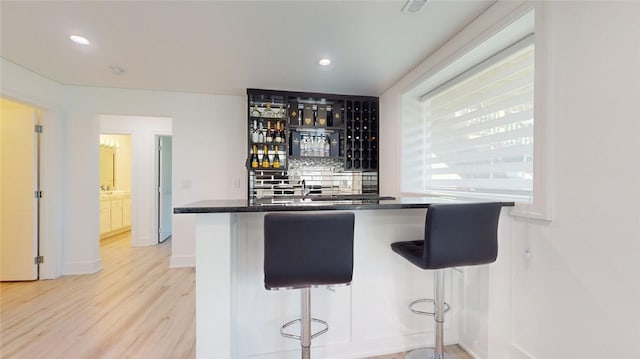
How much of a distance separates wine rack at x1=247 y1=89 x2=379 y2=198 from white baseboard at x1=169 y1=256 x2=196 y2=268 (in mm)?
1320

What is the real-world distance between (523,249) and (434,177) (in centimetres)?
148

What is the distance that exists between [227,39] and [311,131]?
173 centimetres

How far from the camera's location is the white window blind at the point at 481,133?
187cm

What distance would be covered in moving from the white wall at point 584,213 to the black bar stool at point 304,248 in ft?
3.55

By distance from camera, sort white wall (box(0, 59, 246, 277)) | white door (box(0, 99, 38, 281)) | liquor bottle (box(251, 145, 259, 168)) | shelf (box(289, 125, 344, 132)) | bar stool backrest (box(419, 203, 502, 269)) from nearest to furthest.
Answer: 1. bar stool backrest (box(419, 203, 502, 269))
2. white door (box(0, 99, 38, 281))
3. white wall (box(0, 59, 246, 277))
4. liquor bottle (box(251, 145, 259, 168))
5. shelf (box(289, 125, 344, 132))

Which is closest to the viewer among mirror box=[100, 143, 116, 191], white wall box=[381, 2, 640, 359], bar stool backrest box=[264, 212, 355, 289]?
white wall box=[381, 2, 640, 359]

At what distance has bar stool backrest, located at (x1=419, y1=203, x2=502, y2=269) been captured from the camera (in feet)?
4.52

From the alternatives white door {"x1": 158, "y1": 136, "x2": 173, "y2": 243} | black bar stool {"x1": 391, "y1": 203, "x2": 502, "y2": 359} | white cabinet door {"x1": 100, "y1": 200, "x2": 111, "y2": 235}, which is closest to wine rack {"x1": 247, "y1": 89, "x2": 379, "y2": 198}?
black bar stool {"x1": 391, "y1": 203, "x2": 502, "y2": 359}

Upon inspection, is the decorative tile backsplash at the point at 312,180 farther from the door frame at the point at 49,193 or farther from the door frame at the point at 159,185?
the door frame at the point at 159,185

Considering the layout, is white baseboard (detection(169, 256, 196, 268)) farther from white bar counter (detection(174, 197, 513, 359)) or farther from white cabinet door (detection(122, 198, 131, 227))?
white cabinet door (detection(122, 198, 131, 227))

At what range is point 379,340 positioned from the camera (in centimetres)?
182

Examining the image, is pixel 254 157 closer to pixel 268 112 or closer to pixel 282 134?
pixel 282 134

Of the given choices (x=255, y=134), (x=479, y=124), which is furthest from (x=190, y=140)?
(x=479, y=124)

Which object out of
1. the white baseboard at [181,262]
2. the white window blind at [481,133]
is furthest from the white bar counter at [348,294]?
the white baseboard at [181,262]
